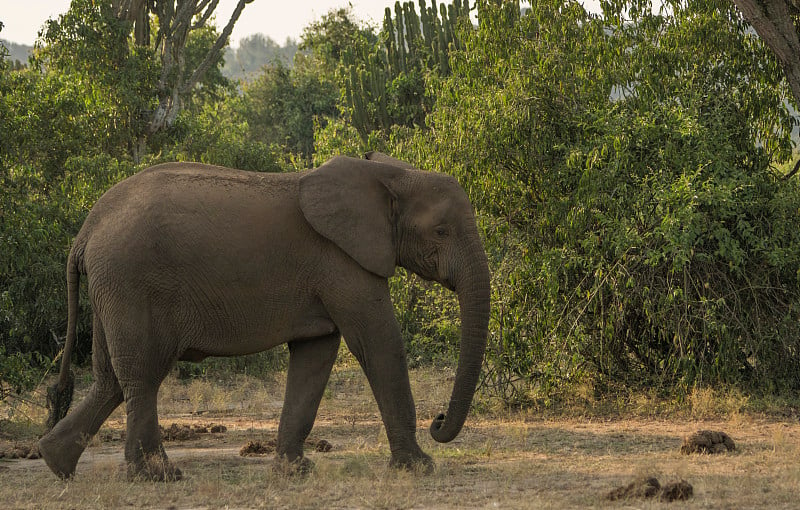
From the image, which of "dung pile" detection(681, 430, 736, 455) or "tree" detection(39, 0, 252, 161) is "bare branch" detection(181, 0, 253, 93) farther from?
"dung pile" detection(681, 430, 736, 455)

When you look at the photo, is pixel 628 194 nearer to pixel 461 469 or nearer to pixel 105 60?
pixel 461 469

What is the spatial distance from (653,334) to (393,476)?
477cm

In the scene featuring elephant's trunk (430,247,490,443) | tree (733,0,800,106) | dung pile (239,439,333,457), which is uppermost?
tree (733,0,800,106)

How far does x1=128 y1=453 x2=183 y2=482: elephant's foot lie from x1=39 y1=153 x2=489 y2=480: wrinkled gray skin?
1cm

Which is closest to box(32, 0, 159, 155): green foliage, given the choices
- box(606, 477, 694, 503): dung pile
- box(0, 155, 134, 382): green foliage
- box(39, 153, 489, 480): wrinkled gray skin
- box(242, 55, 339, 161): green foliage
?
box(0, 155, 134, 382): green foliage

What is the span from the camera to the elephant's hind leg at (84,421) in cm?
766

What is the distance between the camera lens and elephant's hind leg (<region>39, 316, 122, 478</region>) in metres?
7.66

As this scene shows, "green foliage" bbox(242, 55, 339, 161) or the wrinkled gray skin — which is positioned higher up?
"green foliage" bbox(242, 55, 339, 161)

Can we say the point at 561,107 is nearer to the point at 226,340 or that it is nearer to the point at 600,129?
the point at 600,129

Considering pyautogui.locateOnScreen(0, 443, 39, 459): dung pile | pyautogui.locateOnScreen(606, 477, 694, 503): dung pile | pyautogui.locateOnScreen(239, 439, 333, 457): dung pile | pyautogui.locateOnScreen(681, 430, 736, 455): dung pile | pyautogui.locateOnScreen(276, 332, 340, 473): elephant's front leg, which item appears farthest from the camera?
pyautogui.locateOnScreen(239, 439, 333, 457): dung pile

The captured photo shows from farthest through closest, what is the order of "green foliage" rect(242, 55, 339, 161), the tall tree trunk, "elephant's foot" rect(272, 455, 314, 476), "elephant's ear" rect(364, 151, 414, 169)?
"green foliage" rect(242, 55, 339, 161) < the tall tree trunk < "elephant's ear" rect(364, 151, 414, 169) < "elephant's foot" rect(272, 455, 314, 476)

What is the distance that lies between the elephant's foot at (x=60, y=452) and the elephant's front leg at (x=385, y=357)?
2.19m

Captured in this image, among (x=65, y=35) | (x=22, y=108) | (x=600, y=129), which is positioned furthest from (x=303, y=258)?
(x=65, y=35)

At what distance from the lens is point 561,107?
39.3 ft
